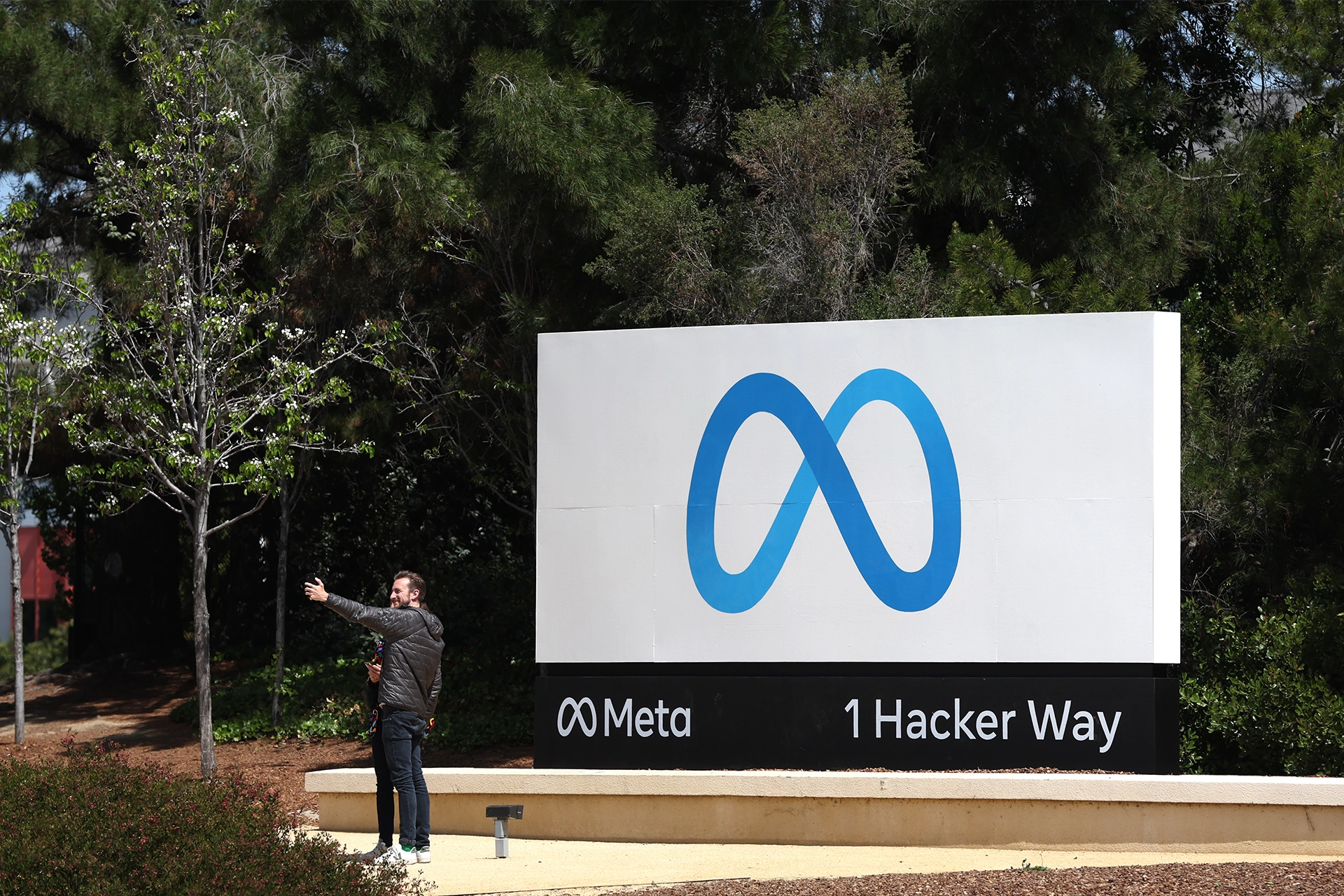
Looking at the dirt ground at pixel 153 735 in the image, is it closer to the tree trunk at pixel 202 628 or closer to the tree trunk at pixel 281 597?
the tree trunk at pixel 202 628

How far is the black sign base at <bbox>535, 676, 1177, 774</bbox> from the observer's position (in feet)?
26.2

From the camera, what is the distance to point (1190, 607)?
10.2 m

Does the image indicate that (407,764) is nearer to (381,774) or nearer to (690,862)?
(381,774)

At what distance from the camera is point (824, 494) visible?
8.34 meters

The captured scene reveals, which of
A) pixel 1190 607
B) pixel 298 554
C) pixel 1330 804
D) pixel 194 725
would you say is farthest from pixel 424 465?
pixel 1330 804

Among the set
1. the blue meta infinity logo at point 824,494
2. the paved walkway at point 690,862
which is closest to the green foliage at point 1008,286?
the blue meta infinity logo at point 824,494

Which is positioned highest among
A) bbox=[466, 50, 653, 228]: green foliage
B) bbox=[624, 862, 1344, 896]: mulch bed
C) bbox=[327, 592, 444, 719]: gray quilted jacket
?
bbox=[466, 50, 653, 228]: green foliage

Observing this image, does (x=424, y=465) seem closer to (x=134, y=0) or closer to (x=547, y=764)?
(x=134, y=0)

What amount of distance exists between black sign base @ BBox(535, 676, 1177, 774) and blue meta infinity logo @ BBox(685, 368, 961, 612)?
1.94 ft

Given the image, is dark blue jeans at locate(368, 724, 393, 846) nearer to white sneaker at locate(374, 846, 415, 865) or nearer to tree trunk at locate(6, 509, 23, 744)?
white sneaker at locate(374, 846, 415, 865)

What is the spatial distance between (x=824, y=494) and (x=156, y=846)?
14.8ft

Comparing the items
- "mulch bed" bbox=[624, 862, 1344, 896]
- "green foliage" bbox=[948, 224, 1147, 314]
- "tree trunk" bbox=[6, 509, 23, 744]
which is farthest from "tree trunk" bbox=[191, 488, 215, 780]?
"green foliage" bbox=[948, 224, 1147, 314]

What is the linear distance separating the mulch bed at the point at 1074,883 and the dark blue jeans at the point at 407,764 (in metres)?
1.46

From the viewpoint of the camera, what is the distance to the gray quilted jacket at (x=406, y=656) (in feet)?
23.8
